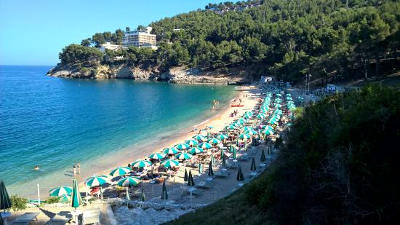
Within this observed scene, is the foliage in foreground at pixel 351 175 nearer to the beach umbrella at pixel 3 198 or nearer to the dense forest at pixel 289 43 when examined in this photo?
the beach umbrella at pixel 3 198

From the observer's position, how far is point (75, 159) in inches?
1055

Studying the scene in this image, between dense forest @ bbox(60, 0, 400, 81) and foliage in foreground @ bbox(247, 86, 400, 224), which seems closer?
foliage in foreground @ bbox(247, 86, 400, 224)

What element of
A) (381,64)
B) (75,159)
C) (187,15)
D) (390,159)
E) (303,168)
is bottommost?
(75,159)

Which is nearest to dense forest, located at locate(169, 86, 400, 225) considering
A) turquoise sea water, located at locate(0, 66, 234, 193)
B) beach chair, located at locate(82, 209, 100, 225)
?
beach chair, located at locate(82, 209, 100, 225)

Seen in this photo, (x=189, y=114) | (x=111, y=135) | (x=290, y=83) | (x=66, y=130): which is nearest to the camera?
(x=111, y=135)

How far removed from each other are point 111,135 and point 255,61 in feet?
206

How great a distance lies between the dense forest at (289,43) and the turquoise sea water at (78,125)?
21.0 m

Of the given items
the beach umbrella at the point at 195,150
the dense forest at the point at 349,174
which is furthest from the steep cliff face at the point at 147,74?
the dense forest at the point at 349,174

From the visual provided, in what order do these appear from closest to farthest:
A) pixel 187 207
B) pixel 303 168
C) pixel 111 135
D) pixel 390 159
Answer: pixel 390 159
pixel 303 168
pixel 187 207
pixel 111 135

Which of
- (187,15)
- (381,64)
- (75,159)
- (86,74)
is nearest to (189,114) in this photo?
(75,159)

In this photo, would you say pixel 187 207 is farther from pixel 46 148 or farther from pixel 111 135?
pixel 111 135

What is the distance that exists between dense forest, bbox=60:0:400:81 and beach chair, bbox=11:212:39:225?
39.7m

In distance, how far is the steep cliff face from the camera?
9462 centimetres

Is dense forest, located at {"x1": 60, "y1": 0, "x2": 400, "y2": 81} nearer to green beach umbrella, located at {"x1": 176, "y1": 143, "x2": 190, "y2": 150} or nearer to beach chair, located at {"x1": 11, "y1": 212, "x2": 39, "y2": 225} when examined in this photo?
green beach umbrella, located at {"x1": 176, "y1": 143, "x2": 190, "y2": 150}
